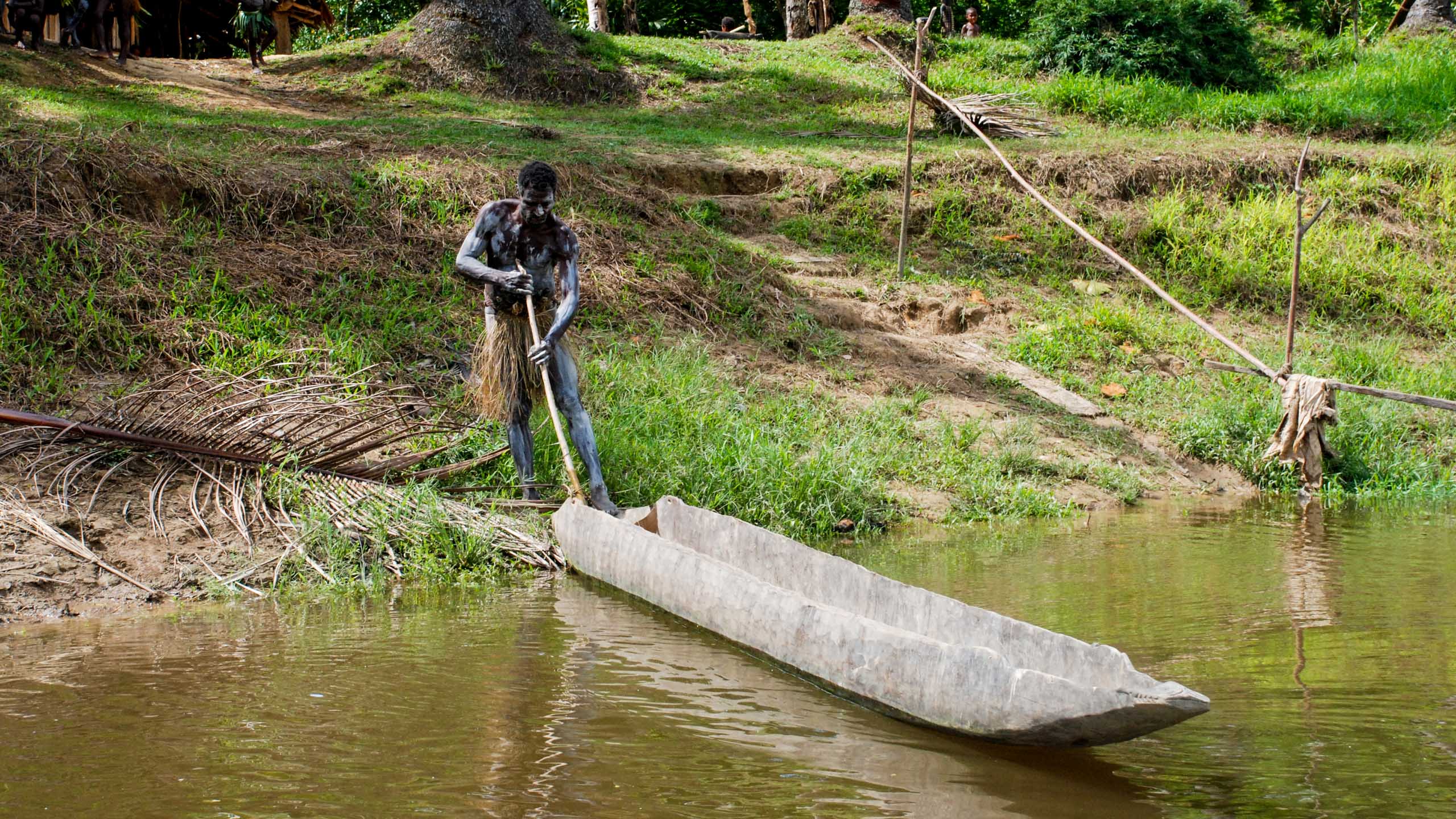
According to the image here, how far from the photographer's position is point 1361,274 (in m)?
11.3

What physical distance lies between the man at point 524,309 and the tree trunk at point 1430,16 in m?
17.5

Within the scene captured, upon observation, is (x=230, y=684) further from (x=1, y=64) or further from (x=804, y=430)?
(x=1, y=64)

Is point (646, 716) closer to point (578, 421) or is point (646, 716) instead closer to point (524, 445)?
point (578, 421)

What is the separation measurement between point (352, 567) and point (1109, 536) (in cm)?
389

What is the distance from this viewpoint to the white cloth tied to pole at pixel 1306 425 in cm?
687

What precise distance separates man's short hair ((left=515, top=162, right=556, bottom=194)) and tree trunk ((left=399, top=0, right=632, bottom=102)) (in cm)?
899

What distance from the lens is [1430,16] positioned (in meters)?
18.8

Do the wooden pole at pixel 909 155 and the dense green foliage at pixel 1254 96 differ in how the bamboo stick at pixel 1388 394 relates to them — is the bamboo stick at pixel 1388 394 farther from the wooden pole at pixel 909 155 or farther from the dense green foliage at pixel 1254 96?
the dense green foliage at pixel 1254 96

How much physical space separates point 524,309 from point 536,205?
1.81 feet

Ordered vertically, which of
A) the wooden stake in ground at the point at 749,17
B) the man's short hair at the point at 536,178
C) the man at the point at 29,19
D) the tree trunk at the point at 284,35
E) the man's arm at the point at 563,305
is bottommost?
the man's arm at the point at 563,305

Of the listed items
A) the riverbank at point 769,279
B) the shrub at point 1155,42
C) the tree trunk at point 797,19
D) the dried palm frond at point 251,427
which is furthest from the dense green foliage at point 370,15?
the dried palm frond at point 251,427

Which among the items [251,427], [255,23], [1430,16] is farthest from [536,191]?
[1430,16]

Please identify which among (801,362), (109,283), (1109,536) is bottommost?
(1109,536)

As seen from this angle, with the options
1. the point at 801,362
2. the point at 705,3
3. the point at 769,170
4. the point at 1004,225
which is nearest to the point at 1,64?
the point at 769,170
